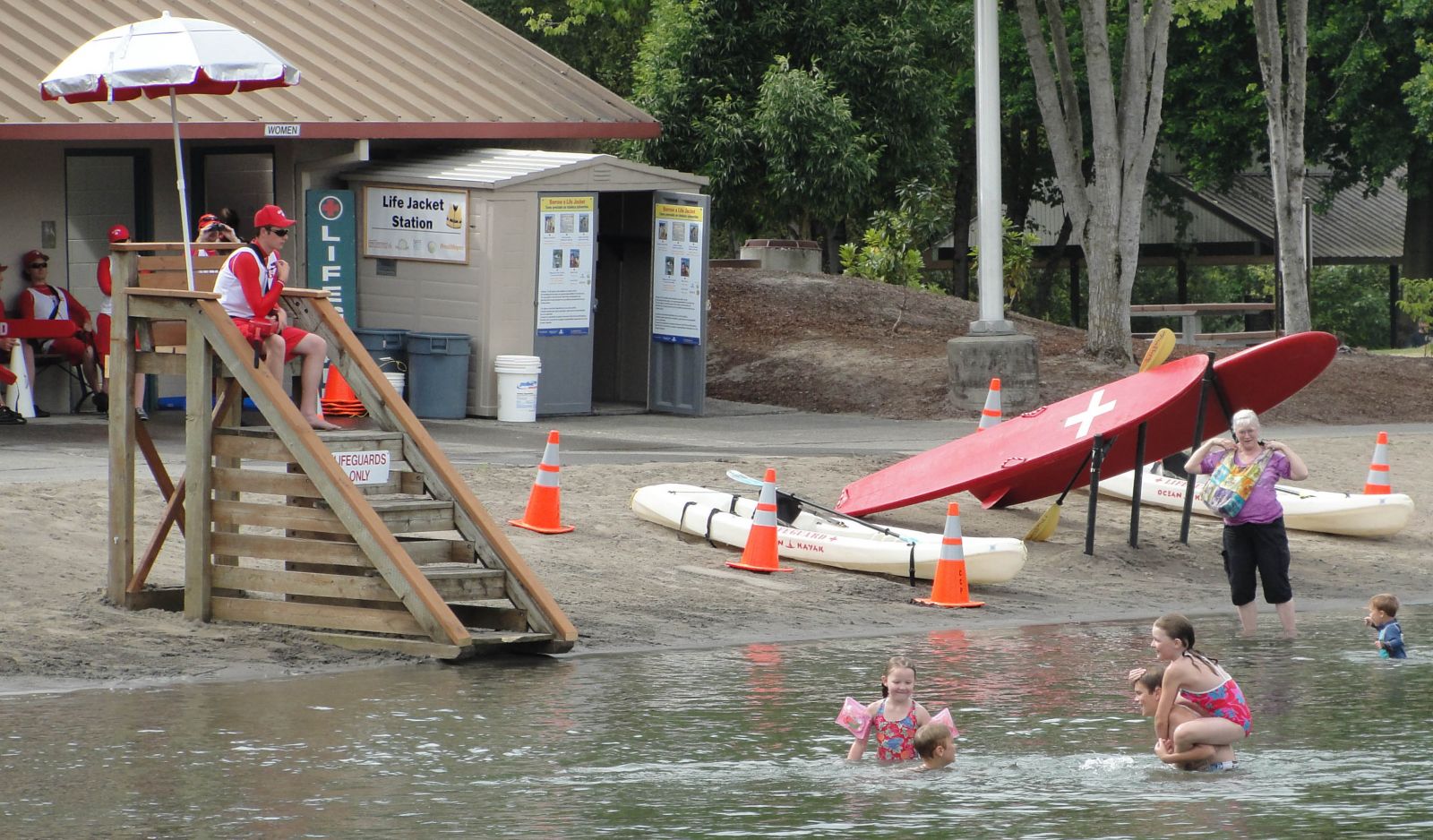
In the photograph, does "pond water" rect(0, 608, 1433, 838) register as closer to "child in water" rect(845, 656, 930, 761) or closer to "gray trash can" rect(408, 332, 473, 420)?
"child in water" rect(845, 656, 930, 761)

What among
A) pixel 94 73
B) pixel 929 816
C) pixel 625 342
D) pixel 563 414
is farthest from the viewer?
pixel 625 342

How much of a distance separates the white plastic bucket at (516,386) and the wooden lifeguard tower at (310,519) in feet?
25.4

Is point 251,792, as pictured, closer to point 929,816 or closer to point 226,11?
point 929,816

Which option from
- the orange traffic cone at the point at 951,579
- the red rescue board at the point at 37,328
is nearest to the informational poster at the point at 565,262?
the red rescue board at the point at 37,328

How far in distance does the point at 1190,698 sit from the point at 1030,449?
665cm

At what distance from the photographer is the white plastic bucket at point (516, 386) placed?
20766 millimetres

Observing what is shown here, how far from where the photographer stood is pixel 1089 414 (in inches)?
625

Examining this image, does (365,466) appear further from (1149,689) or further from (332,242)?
(332,242)

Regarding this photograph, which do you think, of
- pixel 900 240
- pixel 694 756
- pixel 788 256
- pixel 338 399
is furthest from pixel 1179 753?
pixel 900 240

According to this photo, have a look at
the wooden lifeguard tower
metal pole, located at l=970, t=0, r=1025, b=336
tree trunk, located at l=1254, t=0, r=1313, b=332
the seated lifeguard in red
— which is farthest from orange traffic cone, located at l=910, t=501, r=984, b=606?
tree trunk, located at l=1254, t=0, r=1313, b=332

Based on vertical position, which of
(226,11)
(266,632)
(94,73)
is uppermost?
(226,11)

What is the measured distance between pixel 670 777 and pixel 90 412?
13215 mm

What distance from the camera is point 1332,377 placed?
25.8 metres

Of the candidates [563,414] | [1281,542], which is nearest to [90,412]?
[563,414]
